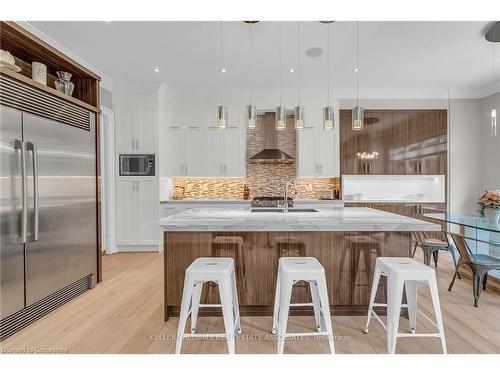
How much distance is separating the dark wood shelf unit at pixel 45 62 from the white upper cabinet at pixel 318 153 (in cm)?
327

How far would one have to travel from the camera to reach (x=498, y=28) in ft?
10.5

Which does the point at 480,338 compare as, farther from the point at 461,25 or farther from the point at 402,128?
the point at 402,128

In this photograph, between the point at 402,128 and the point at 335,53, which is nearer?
the point at 335,53

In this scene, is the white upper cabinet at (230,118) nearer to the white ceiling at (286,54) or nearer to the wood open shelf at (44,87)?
the white ceiling at (286,54)

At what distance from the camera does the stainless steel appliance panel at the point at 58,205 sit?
8.14ft

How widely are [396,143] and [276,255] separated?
12.9 ft

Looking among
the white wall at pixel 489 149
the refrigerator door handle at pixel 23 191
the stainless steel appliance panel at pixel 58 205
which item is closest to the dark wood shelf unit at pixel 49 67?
the stainless steel appliance panel at pixel 58 205

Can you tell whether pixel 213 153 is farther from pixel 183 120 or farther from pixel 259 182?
pixel 259 182

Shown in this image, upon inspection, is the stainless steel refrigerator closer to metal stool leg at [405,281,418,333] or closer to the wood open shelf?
the wood open shelf

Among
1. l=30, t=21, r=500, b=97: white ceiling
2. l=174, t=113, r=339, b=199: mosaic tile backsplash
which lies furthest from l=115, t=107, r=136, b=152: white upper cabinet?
l=174, t=113, r=339, b=199: mosaic tile backsplash

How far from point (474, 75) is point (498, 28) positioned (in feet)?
5.55
